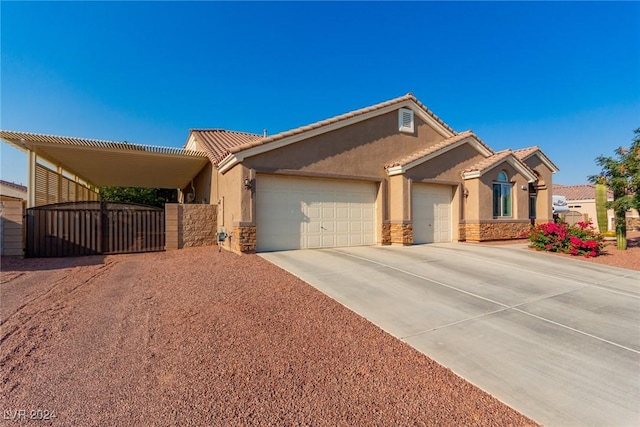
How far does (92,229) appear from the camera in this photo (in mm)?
10602

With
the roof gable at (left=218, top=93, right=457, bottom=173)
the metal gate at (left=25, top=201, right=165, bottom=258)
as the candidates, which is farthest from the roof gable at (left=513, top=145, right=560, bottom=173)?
the metal gate at (left=25, top=201, right=165, bottom=258)

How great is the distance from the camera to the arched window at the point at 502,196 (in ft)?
46.6

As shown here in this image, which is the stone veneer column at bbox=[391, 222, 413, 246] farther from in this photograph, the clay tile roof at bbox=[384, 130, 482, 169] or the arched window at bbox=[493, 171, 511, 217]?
the arched window at bbox=[493, 171, 511, 217]

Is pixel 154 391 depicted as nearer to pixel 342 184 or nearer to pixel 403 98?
pixel 342 184

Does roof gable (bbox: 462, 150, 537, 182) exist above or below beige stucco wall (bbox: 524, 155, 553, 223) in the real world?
above

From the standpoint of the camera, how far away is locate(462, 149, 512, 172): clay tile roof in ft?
43.8

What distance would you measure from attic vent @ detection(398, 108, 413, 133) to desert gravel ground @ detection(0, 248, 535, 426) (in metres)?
9.66

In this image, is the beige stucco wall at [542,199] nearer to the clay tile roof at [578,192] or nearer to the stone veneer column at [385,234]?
the stone veneer column at [385,234]

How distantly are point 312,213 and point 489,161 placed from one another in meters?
8.99

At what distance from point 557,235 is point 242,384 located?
1251 cm

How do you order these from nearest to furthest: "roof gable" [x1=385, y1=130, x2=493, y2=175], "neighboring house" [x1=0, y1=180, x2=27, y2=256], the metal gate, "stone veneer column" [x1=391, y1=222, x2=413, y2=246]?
1. "neighboring house" [x1=0, y1=180, x2=27, y2=256]
2. the metal gate
3. "stone veneer column" [x1=391, y1=222, x2=413, y2=246]
4. "roof gable" [x1=385, y1=130, x2=493, y2=175]

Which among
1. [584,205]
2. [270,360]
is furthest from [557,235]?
[584,205]

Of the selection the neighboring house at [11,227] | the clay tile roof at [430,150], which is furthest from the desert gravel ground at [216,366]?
the clay tile roof at [430,150]

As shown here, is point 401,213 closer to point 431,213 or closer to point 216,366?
point 431,213
